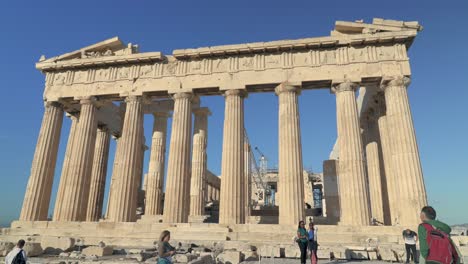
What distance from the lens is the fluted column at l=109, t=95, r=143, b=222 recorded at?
63.6 feet

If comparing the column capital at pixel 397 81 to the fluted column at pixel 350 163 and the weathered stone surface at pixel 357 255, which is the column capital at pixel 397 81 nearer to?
the fluted column at pixel 350 163

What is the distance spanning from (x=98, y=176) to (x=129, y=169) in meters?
7.03

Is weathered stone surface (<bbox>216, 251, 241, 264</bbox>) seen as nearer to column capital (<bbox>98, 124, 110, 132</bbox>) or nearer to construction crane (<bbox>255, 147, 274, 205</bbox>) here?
column capital (<bbox>98, 124, 110, 132</bbox>)

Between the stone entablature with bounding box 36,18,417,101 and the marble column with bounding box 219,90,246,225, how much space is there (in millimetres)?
1270

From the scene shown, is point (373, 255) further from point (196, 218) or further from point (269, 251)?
point (196, 218)

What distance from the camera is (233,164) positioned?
18922 mm

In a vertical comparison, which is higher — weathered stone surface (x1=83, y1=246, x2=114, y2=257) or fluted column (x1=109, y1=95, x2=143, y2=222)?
fluted column (x1=109, y1=95, x2=143, y2=222)

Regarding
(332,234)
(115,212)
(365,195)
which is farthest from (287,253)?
(115,212)

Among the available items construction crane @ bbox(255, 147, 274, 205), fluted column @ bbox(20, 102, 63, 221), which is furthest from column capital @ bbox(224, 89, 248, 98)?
construction crane @ bbox(255, 147, 274, 205)

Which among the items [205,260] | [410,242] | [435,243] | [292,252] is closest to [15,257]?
[205,260]

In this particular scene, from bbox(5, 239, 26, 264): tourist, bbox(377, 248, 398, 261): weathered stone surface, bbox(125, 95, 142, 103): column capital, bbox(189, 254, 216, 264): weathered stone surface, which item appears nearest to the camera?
bbox(5, 239, 26, 264): tourist

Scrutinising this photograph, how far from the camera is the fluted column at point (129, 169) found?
63.6 feet

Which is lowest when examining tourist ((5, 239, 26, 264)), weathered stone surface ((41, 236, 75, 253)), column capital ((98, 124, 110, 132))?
weathered stone surface ((41, 236, 75, 253))

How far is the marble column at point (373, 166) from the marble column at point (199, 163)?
1198 cm
